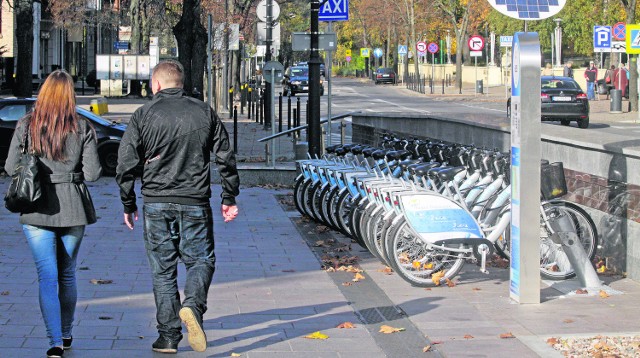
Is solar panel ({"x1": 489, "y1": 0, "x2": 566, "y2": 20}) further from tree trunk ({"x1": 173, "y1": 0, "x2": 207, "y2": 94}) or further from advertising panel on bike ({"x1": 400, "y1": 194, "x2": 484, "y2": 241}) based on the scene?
tree trunk ({"x1": 173, "y1": 0, "x2": 207, "y2": 94})

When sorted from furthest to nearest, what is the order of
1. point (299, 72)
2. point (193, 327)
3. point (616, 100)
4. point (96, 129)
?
point (299, 72) < point (616, 100) < point (96, 129) < point (193, 327)

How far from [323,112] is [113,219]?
30958mm

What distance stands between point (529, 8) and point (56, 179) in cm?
384

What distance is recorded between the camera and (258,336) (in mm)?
7238

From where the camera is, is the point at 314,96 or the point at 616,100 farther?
the point at 616,100

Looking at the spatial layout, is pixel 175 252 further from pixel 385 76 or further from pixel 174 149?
pixel 385 76

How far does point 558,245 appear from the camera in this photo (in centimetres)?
935

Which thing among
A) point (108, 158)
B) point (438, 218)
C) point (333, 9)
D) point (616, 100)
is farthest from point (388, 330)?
point (616, 100)

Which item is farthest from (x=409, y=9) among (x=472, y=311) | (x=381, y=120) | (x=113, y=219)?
(x=472, y=311)

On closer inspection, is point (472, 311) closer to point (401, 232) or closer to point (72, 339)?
point (401, 232)

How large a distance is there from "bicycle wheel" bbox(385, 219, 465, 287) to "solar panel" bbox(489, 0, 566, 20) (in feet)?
6.22

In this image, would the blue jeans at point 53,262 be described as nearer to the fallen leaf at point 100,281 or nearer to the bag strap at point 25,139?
the bag strap at point 25,139

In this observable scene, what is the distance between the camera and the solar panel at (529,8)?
8367 mm

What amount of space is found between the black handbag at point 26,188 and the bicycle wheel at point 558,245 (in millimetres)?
4466
